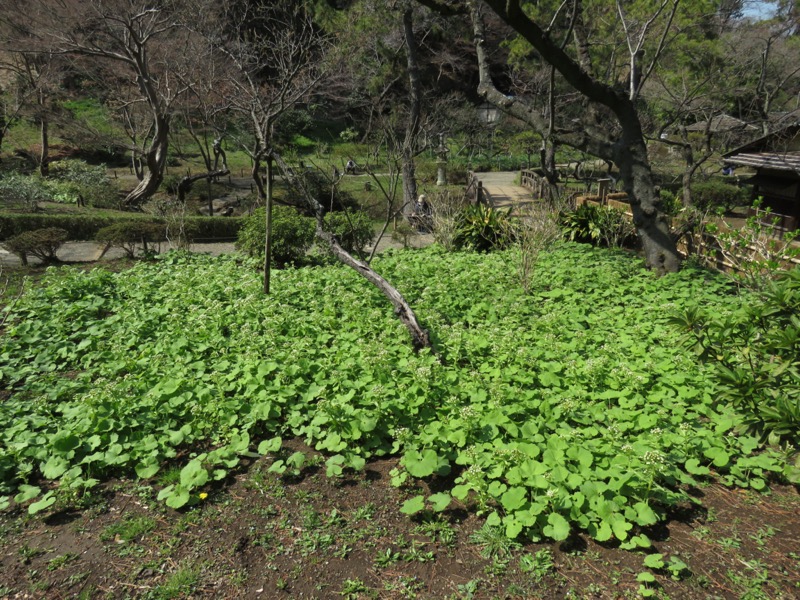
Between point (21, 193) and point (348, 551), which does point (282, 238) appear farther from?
point (21, 193)

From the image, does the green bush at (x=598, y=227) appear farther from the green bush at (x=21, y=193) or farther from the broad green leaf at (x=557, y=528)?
the green bush at (x=21, y=193)

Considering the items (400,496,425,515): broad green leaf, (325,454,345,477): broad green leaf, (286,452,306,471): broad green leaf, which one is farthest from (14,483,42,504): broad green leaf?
(400,496,425,515): broad green leaf

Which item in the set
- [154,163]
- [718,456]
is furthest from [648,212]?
[154,163]

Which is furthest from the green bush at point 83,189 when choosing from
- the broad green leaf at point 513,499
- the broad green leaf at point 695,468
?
the broad green leaf at point 695,468

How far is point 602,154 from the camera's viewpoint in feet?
29.1

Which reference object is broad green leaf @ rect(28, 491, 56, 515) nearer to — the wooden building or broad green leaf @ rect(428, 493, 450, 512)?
broad green leaf @ rect(428, 493, 450, 512)

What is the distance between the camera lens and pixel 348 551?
127 inches

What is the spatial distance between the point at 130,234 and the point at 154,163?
24.4ft

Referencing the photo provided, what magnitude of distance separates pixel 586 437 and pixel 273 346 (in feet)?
9.70

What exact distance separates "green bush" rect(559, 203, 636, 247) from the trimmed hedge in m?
7.65

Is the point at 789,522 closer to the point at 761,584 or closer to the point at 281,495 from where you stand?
the point at 761,584

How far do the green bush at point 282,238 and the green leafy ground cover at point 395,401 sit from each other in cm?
305

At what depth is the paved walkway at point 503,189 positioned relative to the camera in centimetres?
2136

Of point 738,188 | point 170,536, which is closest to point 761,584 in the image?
point 170,536
